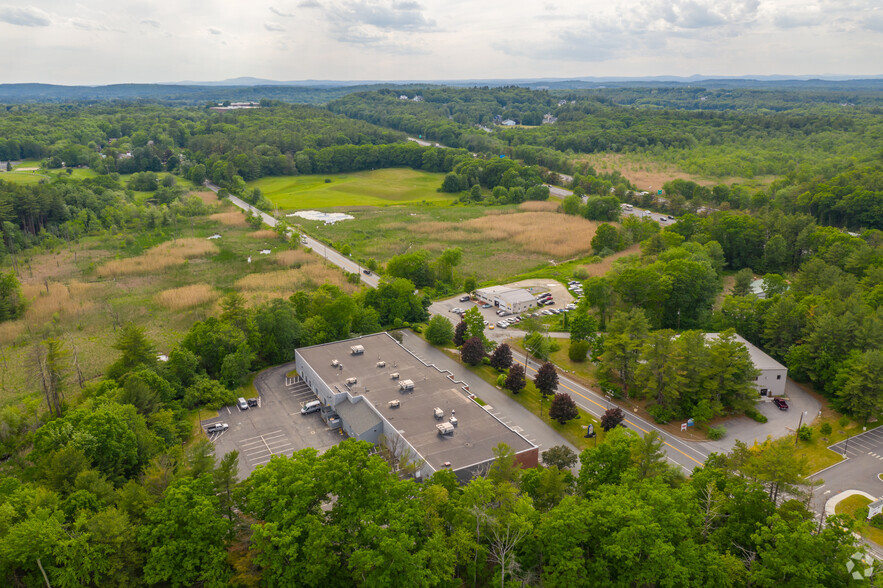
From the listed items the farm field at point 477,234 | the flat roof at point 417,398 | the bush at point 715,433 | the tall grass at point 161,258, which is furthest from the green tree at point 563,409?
the tall grass at point 161,258

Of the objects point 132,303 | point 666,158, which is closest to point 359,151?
point 666,158

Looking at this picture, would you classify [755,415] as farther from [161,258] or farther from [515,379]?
[161,258]

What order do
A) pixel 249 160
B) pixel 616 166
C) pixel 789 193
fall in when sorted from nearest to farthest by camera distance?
pixel 789 193
pixel 249 160
pixel 616 166

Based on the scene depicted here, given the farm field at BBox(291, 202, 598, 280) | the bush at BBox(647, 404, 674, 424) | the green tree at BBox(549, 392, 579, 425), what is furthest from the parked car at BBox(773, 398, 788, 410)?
the farm field at BBox(291, 202, 598, 280)

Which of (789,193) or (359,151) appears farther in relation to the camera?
(359,151)

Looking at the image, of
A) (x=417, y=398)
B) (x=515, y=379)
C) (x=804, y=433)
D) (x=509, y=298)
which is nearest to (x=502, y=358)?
(x=515, y=379)

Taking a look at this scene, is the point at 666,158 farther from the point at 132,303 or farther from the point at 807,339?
the point at 132,303

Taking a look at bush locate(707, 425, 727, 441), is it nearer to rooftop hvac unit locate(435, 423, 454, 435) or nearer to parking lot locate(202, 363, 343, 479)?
rooftop hvac unit locate(435, 423, 454, 435)
